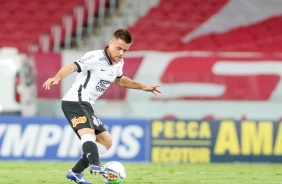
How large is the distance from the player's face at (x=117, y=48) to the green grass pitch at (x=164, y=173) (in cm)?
199

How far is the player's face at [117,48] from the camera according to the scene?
10844mm

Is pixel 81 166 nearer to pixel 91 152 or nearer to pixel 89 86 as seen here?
pixel 91 152

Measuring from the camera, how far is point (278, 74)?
1853 cm

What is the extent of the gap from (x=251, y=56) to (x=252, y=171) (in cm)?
463

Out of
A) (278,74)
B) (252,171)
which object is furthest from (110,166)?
(278,74)

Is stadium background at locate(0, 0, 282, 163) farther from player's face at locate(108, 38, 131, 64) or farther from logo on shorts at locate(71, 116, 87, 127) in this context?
player's face at locate(108, 38, 131, 64)

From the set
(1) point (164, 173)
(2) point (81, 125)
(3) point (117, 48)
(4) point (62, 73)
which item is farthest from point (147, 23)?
(4) point (62, 73)

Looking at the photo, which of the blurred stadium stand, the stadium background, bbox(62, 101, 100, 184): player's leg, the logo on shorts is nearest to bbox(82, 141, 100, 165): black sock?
bbox(62, 101, 100, 184): player's leg

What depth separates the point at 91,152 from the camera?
10.6 meters

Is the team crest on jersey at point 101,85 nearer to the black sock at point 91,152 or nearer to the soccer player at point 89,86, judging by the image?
the soccer player at point 89,86

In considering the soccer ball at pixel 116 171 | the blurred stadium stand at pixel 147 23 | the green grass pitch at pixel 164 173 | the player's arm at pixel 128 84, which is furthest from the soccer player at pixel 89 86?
the blurred stadium stand at pixel 147 23

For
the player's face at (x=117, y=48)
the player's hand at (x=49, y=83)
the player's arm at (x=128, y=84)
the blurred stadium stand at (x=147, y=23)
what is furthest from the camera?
the blurred stadium stand at (x=147, y=23)

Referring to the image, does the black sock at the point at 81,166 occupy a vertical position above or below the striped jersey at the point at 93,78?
below

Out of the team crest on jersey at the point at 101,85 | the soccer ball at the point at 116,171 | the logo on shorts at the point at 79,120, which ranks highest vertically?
the team crest on jersey at the point at 101,85
